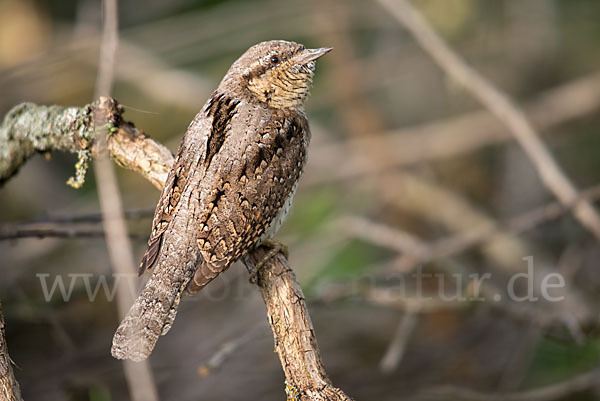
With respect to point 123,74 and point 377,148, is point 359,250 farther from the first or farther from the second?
point 123,74

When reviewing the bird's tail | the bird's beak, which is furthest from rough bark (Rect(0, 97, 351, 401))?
the bird's beak

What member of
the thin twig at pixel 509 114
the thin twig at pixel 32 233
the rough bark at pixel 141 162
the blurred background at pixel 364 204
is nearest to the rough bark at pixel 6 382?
the rough bark at pixel 141 162

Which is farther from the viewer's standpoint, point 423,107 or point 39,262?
point 423,107

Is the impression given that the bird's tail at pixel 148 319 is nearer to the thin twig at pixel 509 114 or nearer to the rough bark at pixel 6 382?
the rough bark at pixel 6 382

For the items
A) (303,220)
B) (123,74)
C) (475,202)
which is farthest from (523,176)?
(123,74)

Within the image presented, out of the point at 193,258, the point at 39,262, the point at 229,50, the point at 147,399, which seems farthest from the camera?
the point at 229,50

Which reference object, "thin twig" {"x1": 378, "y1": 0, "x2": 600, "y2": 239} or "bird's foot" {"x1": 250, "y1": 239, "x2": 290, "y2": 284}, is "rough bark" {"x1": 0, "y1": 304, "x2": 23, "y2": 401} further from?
"thin twig" {"x1": 378, "y1": 0, "x2": 600, "y2": 239}
